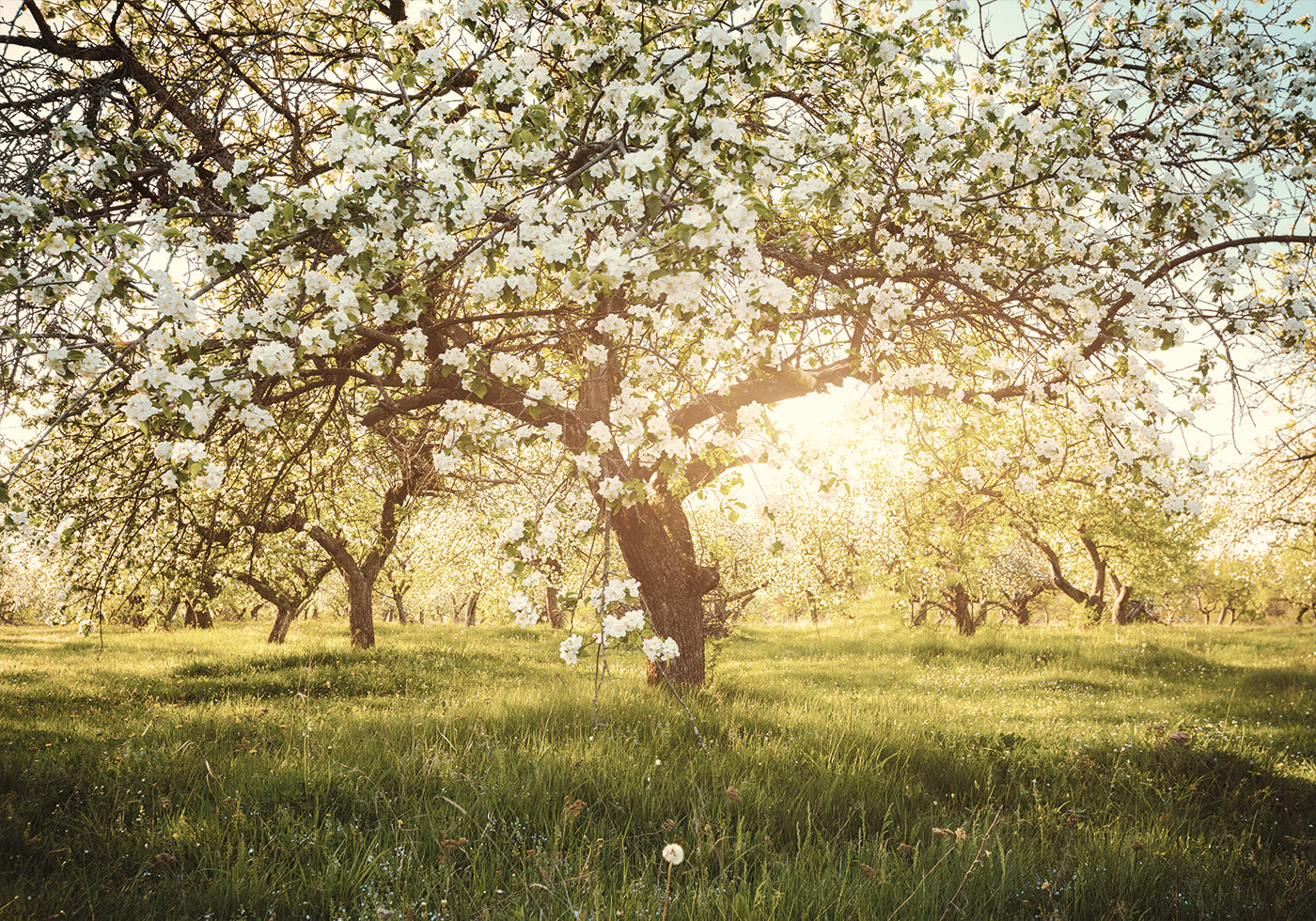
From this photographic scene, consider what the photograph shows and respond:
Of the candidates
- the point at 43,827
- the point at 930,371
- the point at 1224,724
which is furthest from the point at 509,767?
the point at 1224,724

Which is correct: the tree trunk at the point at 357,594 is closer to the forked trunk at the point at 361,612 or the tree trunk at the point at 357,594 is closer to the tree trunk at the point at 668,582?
the forked trunk at the point at 361,612

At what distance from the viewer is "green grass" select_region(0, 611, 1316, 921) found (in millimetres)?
3168

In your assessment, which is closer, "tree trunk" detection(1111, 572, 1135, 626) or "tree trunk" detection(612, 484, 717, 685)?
"tree trunk" detection(612, 484, 717, 685)

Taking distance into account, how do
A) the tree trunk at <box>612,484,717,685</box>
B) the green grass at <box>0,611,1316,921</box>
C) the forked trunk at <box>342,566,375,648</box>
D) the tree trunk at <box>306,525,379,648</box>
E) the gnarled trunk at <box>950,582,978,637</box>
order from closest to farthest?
the green grass at <box>0,611,1316,921</box>
the tree trunk at <box>612,484,717,685</box>
the tree trunk at <box>306,525,379,648</box>
the forked trunk at <box>342,566,375,648</box>
the gnarled trunk at <box>950,582,978,637</box>

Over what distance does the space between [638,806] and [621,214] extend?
3695 mm

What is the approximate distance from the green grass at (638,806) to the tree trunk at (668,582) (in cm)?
68

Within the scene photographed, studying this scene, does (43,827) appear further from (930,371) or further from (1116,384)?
(1116,384)

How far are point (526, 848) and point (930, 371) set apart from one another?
4278 millimetres

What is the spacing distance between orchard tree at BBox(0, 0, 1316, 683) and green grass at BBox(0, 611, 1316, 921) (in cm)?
155

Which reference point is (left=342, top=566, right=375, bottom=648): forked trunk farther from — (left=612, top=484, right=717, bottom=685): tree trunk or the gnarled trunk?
the gnarled trunk

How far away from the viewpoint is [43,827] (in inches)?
152

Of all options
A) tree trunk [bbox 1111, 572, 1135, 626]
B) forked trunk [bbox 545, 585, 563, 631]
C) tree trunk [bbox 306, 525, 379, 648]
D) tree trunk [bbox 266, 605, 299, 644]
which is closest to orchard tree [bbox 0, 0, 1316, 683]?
forked trunk [bbox 545, 585, 563, 631]

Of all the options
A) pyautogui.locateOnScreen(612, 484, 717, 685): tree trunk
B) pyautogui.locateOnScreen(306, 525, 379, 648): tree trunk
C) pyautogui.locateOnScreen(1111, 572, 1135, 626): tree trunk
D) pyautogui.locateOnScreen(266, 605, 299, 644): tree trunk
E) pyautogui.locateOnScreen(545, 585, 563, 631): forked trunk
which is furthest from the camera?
pyautogui.locateOnScreen(1111, 572, 1135, 626): tree trunk

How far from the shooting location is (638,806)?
419 centimetres
